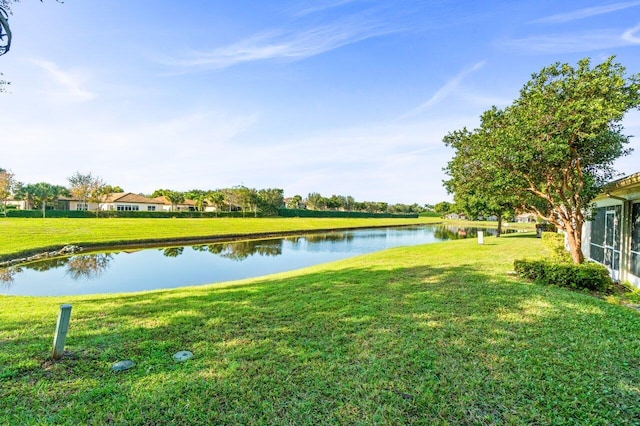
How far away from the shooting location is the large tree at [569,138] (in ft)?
22.2

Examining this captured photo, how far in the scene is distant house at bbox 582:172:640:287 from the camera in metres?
6.79

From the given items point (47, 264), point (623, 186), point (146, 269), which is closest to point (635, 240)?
point (623, 186)

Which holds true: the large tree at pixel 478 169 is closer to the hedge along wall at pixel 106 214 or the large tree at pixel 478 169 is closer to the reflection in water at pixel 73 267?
the reflection in water at pixel 73 267

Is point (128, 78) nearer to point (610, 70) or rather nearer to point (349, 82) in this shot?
point (349, 82)

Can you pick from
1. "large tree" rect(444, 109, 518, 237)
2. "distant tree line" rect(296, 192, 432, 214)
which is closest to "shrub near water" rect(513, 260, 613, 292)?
"large tree" rect(444, 109, 518, 237)

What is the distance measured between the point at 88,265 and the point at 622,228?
19.4 metres

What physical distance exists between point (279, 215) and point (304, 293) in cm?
5555

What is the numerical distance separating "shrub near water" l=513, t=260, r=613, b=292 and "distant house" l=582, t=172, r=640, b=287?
2.95 ft

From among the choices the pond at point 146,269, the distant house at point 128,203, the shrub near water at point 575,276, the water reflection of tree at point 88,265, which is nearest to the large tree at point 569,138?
the shrub near water at point 575,276

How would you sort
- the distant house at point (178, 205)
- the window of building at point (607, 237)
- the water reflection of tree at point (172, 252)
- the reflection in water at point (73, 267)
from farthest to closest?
1. the distant house at point (178, 205)
2. the water reflection of tree at point (172, 252)
3. the reflection in water at point (73, 267)
4. the window of building at point (607, 237)

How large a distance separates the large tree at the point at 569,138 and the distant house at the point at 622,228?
528 mm

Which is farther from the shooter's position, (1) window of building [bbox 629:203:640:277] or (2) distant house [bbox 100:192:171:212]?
(2) distant house [bbox 100:192:171:212]

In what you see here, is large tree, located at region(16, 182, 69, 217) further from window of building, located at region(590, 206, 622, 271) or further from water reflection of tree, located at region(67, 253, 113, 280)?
window of building, located at region(590, 206, 622, 271)

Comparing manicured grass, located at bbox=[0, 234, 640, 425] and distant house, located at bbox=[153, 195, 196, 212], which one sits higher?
distant house, located at bbox=[153, 195, 196, 212]
